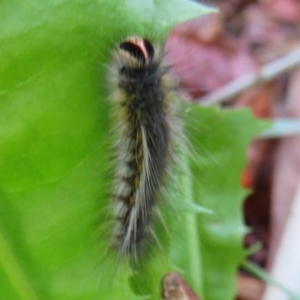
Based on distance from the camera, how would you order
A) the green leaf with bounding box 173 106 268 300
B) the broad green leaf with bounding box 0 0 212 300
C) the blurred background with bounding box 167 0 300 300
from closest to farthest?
the broad green leaf with bounding box 0 0 212 300 → the green leaf with bounding box 173 106 268 300 → the blurred background with bounding box 167 0 300 300

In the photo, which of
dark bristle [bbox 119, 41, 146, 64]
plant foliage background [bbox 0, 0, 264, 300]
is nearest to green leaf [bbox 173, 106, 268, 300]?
plant foliage background [bbox 0, 0, 264, 300]

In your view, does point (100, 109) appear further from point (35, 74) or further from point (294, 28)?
point (294, 28)

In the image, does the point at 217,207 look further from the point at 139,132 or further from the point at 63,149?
the point at 63,149

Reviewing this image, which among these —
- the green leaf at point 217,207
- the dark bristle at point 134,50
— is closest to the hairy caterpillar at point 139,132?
the dark bristle at point 134,50

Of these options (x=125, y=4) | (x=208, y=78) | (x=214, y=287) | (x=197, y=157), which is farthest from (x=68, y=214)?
(x=208, y=78)

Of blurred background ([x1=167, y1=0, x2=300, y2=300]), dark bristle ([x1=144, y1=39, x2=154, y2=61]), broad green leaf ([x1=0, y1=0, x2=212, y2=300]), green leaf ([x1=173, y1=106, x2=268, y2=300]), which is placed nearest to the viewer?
broad green leaf ([x1=0, y1=0, x2=212, y2=300])

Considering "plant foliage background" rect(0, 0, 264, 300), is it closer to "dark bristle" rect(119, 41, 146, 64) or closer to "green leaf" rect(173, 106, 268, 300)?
"dark bristle" rect(119, 41, 146, 64)

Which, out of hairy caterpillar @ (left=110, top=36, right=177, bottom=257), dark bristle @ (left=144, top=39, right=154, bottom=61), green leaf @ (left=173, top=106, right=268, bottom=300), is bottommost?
green leaf @ (left=173, top=106, right=268, bottom=300)

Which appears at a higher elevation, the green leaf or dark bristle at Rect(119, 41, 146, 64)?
dark bristle at Rect(119, 41, 146, 64)
